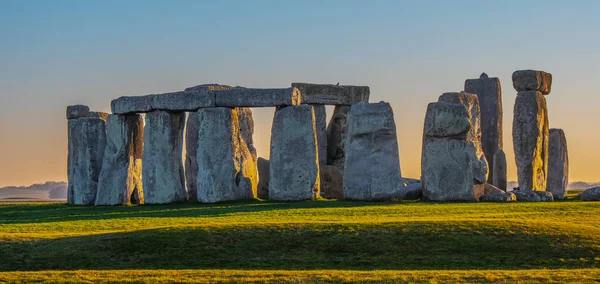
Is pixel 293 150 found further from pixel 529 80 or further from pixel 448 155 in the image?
pixel 529 80

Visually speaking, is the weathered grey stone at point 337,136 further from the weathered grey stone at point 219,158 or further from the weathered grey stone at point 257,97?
the weathered grey stone at point 219,158

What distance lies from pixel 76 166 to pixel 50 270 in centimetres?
1608

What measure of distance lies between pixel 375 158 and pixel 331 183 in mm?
5301

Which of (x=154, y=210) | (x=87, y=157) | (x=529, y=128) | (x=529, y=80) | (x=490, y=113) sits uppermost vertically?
(x=529, y=80)

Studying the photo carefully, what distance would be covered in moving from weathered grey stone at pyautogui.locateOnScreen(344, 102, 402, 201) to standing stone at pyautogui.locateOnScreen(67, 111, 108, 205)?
30.8 ft

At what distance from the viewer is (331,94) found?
42.4 m

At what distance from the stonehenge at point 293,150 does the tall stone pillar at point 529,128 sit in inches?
1.4

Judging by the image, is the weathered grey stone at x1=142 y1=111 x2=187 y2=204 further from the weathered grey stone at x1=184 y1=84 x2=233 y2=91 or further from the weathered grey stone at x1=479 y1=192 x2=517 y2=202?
the weathered grey stone at x1=479 y1=192 x2=517 y2=202

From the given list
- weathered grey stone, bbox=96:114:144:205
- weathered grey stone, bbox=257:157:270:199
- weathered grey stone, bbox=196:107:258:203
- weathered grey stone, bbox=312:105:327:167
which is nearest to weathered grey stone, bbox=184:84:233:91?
weathered grey stone, bbox=257:157:270:199

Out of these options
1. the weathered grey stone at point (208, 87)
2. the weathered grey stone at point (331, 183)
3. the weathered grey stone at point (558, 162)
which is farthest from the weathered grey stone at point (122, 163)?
the weathered grey stone at point (558, 162)

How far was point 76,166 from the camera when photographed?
125 ft

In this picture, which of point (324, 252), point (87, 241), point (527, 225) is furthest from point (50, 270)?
point (527, 225)

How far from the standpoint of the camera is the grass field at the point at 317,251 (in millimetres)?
20984

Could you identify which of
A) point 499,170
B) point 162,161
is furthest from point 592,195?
point 162,161
